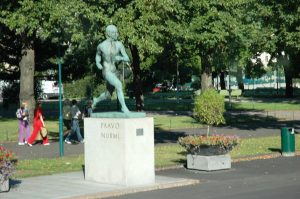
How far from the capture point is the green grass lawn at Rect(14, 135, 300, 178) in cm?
1891

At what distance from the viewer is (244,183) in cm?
1575

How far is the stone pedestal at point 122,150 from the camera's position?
1498 cm

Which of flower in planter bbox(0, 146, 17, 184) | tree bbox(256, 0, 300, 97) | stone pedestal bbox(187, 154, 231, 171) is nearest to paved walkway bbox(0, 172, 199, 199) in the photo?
flower in planter bbox(0, 146, 17, 184)

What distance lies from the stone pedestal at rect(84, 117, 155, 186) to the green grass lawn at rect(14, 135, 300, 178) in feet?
9.26

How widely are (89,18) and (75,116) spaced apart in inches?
225

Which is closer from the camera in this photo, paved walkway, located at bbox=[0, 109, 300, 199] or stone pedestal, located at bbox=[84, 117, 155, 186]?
paved walkway, located at bbox=[0, 109, 300, 199]

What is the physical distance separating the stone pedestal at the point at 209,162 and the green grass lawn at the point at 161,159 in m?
1.17

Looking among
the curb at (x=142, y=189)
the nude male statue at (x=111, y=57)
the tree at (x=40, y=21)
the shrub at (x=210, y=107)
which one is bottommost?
the curb at (x=142, y=189)

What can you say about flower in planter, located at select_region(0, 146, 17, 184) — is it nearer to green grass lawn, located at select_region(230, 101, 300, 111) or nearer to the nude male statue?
the nude male statue

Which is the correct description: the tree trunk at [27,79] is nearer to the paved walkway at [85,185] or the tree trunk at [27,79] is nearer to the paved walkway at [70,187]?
the paved walkway at [85,185]

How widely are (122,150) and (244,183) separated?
3075mm

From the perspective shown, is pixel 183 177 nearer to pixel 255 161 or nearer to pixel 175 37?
pixel 255 161

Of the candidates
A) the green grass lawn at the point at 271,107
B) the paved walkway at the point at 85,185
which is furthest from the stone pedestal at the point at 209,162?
the green grass lawn at the point at 271,107

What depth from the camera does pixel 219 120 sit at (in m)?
27.3
